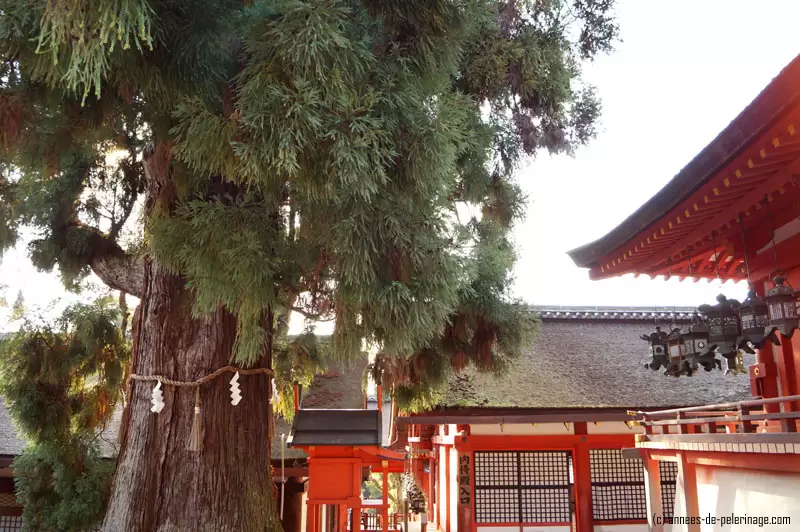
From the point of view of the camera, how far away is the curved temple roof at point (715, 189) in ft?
10.5

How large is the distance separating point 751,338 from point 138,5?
4605 millimetres

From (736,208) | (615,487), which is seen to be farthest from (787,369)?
(615,487)

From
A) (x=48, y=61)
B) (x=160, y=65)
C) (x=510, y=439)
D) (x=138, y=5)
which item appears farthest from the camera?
(x=510, y=439)

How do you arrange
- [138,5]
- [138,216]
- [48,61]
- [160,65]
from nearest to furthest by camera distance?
[138,5] < [48,61] < [160,65] < [138,216]

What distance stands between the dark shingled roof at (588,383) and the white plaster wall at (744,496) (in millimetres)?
2932

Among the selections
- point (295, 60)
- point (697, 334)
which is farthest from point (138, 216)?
point (697, 334)

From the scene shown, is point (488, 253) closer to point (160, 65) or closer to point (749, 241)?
point (749, 241)

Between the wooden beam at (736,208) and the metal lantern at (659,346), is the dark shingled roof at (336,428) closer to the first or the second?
the metal lantern at (659,346)

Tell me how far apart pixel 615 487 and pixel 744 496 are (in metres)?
5.21

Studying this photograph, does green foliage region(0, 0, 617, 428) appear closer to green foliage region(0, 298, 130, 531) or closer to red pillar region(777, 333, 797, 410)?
green foliage region(0, 298, 130, 531)

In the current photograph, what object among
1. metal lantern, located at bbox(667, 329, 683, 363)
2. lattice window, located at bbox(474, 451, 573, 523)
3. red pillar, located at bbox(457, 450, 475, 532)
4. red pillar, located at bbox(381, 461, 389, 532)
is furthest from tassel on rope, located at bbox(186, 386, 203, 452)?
lattice window, located at bbox(474, 451, 573, 523)

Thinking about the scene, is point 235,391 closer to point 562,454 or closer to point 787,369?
point 787,369

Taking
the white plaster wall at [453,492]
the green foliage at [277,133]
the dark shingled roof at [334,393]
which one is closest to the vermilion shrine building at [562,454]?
the dark shingled roof at [334,393]

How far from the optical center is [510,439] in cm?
955
